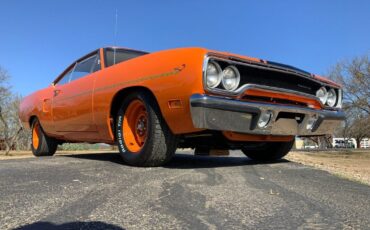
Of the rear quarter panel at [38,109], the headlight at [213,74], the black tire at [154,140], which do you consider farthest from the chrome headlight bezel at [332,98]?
the rear quarter panel at [38,109]

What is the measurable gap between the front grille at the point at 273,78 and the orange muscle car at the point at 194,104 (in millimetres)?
10

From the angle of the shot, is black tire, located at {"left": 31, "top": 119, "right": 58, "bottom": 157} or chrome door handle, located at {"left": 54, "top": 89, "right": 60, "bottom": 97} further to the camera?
black tire, located at {"left": 31, "top": 119, "right": 58, "bottom": 157}

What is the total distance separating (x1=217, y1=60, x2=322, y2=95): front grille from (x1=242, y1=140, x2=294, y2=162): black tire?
950 millimetres

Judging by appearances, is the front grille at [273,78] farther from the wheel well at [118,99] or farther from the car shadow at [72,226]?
the car shadow at [72,226]

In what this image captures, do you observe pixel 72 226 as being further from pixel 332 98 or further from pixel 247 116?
pixel 332 98

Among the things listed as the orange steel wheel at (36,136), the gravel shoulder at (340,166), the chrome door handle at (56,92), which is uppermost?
the chrome door handle at (56,92)

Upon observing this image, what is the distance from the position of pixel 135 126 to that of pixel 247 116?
1.46m

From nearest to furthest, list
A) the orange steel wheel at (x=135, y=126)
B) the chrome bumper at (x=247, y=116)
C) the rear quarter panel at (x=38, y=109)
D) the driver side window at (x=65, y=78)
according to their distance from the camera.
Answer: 1. the chrome bumper at (x=247, y=116)
2. the orange steel wheel at (x=135, y=126)
3. the driver side window at (x=65, y=78)
4. the rear quarter panel at (x=38, y=109)

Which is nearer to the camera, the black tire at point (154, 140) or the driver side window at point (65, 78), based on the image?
the black tire at point (154, 140)

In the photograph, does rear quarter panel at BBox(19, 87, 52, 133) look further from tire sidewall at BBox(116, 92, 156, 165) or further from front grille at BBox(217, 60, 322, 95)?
front grille at BBox(217, 60, 322, 95)

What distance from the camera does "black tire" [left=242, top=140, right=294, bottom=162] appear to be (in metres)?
5.59

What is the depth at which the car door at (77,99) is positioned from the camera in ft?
17.8

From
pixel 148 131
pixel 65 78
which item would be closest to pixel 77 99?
pixel 65 78

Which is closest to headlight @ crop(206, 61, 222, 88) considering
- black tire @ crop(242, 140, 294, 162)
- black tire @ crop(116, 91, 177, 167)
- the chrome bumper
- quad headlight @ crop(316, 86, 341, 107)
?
the chrome bumper
